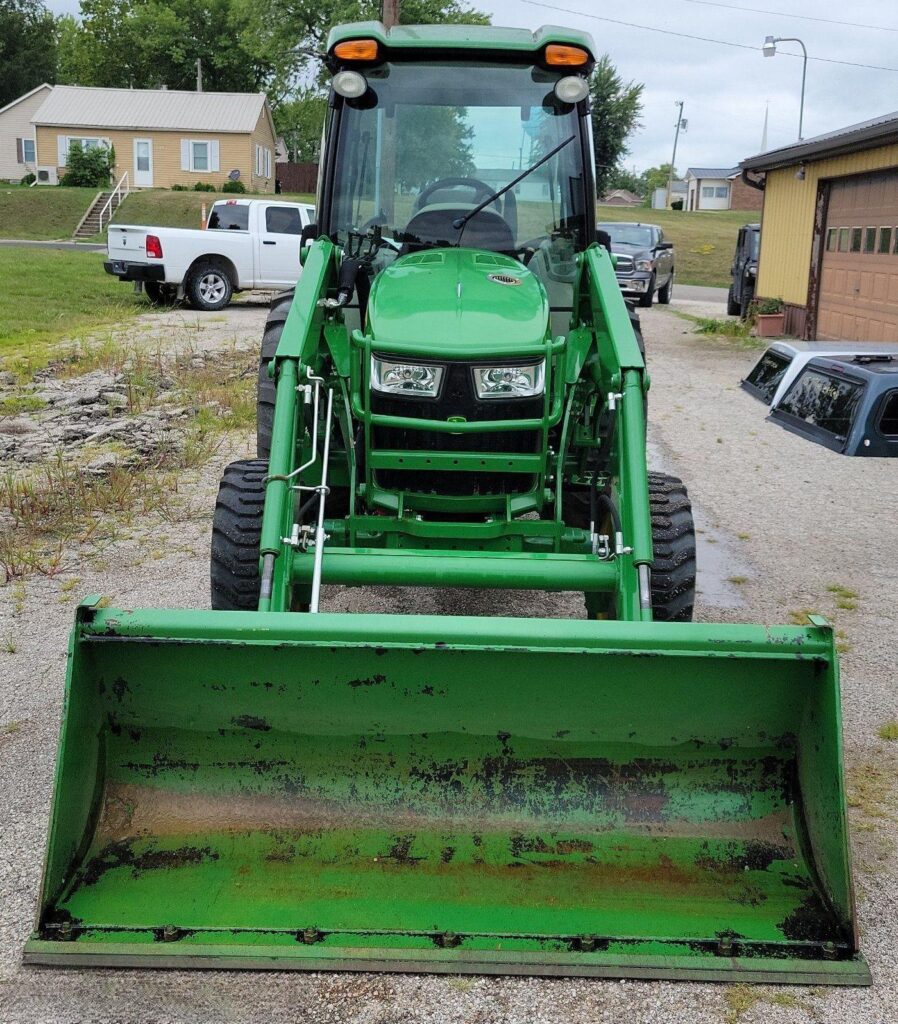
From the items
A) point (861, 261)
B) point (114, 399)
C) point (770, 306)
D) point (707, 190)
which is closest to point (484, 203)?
point (114, 399)

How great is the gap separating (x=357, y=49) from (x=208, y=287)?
14847mm

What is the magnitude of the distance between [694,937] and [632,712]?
67cm

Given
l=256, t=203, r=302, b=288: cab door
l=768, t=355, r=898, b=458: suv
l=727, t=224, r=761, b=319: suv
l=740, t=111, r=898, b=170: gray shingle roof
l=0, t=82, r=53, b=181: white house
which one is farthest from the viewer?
l=0, t=82, r=53, b=181: white house

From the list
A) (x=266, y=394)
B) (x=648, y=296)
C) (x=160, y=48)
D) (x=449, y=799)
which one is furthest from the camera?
(x=160, y=48)

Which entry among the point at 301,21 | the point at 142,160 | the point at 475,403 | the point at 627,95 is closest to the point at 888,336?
the point at 475,403

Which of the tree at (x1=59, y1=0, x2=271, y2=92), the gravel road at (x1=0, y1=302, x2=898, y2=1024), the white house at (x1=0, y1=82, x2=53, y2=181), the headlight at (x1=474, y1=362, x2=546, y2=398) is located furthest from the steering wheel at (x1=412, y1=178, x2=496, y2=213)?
the tree at (x1=59, y1=0, x2=271, y2=92)

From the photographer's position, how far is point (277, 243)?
1992 centimetres

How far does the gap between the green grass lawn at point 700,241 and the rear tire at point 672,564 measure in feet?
102

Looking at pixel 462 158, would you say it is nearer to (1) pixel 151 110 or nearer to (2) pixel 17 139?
(1) pixel 151 110

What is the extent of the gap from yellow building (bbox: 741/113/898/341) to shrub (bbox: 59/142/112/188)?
3426 centimetres

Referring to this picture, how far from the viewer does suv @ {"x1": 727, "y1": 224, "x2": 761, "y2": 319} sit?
22.2 meters

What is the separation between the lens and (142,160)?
49750 mm

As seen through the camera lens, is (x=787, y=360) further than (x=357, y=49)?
Yes

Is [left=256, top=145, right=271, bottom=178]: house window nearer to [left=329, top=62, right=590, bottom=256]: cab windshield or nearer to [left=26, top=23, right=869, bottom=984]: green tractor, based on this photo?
[left=329, top=62, right=590, bottom=256]: cab windshield
